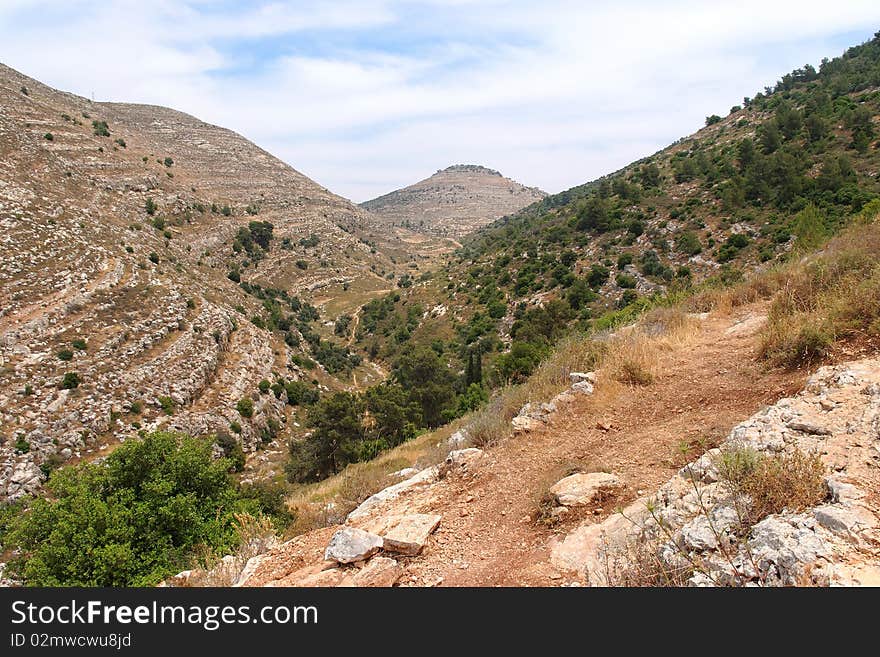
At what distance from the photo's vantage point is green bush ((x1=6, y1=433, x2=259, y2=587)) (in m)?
6.57

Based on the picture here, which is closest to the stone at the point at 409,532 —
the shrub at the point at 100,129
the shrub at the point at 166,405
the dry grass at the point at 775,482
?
the dry grass at the point at 775,482

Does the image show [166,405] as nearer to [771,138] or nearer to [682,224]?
[682,224]

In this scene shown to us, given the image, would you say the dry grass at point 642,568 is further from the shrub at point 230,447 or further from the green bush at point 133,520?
the shrub at point 230,447

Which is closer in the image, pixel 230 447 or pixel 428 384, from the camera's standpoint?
pixel 230 447

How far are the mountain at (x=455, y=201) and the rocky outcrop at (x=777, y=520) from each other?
121 meters

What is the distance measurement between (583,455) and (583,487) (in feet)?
2.51

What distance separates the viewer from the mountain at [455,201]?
13425cm

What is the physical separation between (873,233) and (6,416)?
25488 millimetres

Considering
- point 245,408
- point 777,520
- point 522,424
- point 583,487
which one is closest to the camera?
point 777,520

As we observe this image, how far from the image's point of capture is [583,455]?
4.91m

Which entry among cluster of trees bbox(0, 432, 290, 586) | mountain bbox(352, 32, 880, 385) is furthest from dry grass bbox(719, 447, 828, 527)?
mountain bbox(352, 32, 880, 385)

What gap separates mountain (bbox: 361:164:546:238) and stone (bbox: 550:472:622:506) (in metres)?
121

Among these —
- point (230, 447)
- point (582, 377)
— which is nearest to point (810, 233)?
point (582, 377)

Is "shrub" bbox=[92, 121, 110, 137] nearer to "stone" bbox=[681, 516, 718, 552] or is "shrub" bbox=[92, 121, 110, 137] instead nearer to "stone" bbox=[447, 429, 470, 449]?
"stone" bbox=[447, 429, 470, 449]
